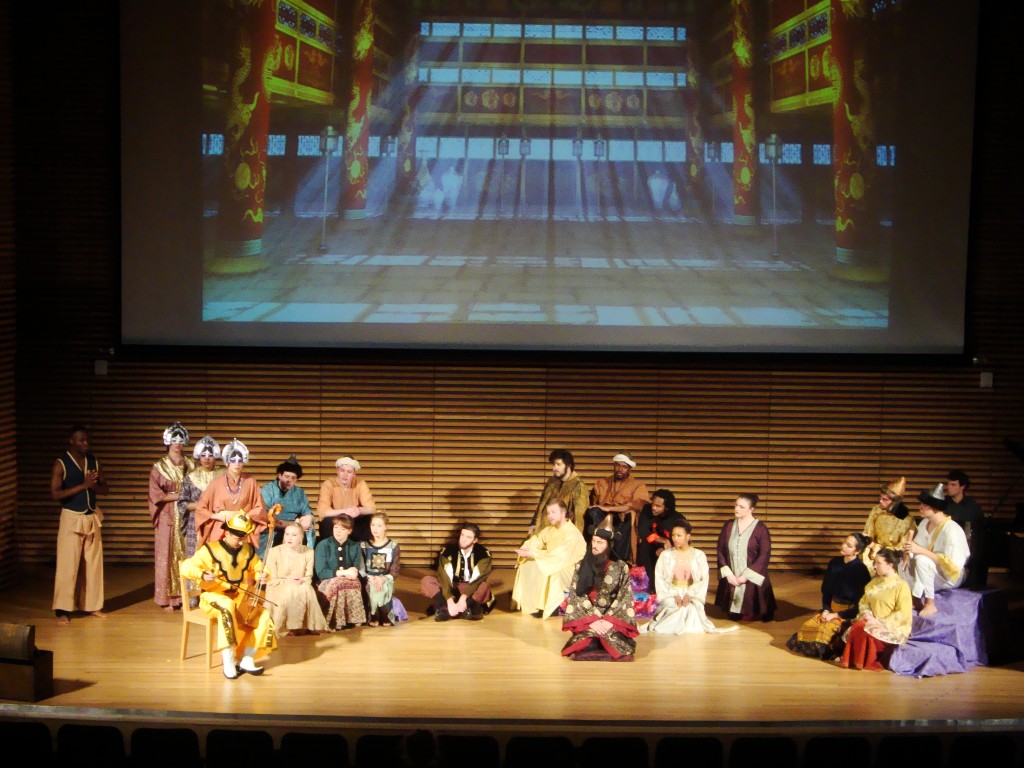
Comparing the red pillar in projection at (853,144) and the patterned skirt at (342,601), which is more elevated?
the red pillar in projection at (853,144)

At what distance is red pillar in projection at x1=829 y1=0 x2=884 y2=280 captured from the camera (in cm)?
912

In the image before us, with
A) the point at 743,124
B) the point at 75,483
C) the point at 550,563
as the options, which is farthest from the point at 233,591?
the point at 743,124

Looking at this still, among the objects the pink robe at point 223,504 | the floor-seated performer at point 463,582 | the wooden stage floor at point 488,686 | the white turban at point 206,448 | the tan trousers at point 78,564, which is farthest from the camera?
the floor-seated performer at point 463,582

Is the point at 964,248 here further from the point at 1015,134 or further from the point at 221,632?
the point at 221,632

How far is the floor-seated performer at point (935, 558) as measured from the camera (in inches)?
289

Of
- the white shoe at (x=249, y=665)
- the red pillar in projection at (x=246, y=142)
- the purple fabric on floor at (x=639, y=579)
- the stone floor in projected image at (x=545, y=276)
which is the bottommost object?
the white shoe at (x=249, y=665)

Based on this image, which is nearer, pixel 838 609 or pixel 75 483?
pixel 838 609

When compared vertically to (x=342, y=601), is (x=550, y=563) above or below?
above

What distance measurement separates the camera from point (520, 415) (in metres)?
9.53

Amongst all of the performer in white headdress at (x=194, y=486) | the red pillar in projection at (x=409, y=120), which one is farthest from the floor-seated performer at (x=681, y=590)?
the red pillar in projection at (x=409, y=120)

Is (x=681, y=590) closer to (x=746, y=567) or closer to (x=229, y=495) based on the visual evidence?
(x=746, y=567)

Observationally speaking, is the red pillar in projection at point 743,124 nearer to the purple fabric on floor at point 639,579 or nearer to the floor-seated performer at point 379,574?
the purple fabric on floor at point 639,579

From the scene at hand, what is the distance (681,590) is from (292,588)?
2.55 meters

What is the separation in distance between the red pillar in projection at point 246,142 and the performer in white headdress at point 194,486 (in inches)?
69.5
